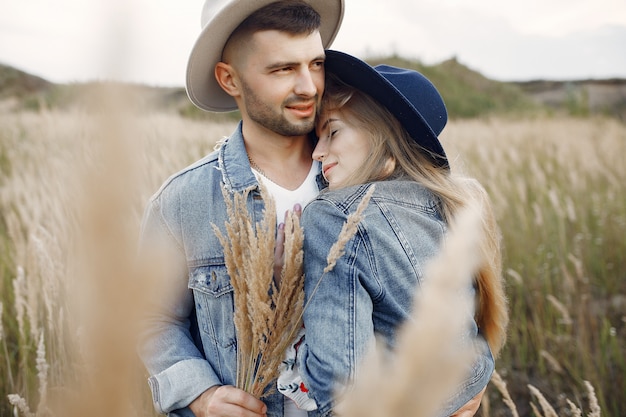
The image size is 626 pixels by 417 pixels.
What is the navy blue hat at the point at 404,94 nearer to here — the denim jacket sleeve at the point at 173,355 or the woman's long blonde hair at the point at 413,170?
the woman's long blonde hair at the point at 413,170

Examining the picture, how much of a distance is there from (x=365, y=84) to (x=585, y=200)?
371 cm

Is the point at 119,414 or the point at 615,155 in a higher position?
the point at 119,414

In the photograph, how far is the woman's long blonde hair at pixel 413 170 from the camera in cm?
178

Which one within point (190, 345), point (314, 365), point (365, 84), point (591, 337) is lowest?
point (591, 337)

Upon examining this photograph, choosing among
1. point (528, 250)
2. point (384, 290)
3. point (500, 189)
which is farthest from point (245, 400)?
point (500, 189)

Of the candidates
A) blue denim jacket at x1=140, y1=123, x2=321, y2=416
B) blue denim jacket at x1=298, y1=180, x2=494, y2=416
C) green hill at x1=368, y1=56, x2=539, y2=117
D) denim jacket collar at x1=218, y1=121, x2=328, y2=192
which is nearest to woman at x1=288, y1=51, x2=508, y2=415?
blue denim jacket at x1=298, y1=180, x2=494, y2=416

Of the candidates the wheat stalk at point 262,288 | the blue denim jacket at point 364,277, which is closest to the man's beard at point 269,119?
the blue denim jacket at point 364,277

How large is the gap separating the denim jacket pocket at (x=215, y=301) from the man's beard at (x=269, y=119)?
559mm

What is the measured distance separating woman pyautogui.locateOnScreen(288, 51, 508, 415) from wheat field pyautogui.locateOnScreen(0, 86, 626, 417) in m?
0.35

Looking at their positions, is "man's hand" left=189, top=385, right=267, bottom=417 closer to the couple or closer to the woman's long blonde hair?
Result: the couple

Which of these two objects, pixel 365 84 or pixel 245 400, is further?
pixel 365 84

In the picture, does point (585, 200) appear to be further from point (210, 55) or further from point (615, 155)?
point (210, 55)

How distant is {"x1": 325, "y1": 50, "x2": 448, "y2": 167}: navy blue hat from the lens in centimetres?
178

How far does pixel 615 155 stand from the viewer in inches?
227
